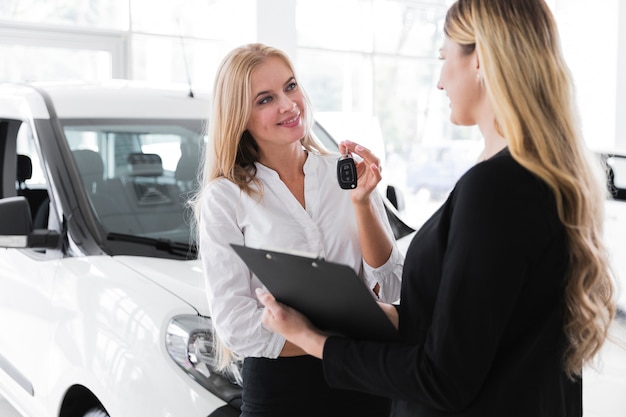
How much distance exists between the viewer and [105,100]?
298cm

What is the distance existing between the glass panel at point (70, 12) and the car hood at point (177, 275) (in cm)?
666

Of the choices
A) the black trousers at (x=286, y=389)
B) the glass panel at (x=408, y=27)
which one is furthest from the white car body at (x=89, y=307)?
the glass panel at (x=408, y=27)

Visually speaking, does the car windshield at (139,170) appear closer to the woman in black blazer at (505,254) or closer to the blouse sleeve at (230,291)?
the blouse sleeve at (230,291)

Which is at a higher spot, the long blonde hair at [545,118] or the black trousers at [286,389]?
the long blonde hair at [545,118]

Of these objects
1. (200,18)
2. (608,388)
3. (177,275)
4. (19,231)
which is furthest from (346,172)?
(200,18)

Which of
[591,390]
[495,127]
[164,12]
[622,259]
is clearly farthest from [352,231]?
[164,12]

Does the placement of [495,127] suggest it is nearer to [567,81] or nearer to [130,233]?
[567,81]

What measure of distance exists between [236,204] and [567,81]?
2.83ft

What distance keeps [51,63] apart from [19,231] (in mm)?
6562

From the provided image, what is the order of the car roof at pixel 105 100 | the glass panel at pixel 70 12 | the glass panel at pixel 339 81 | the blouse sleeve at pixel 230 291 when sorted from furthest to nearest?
the glass panel at pixel 339 81
the glass panel at pixel 70 12
the car roof at pixel 105 100
the blouse sleeve at pixel 230 291

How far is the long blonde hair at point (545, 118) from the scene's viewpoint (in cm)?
117

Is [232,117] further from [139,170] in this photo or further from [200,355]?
[139,170]

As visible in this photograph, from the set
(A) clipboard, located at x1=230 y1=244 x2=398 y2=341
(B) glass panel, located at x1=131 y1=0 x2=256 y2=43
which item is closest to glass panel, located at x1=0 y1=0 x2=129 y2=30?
(B) glass panel, located at x1=131 y1=0 x2=256 y2=43

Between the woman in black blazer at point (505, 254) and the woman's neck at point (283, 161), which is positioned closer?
the woman in black blazer at point (505, 254)
